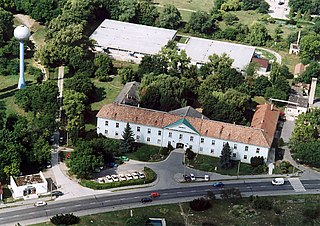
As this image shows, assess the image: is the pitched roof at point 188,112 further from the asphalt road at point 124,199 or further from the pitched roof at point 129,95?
the asphalt road at point 124,199

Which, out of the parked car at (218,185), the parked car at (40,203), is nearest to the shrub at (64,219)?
the parked car at (40,203)

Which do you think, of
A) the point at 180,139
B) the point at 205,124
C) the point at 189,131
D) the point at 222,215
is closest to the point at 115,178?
the point at 180,139

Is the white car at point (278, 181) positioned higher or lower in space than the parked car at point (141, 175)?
higher

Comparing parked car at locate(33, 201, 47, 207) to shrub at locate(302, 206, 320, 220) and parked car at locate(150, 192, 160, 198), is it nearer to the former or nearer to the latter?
parked car at locate(150, 192, 160, 198)

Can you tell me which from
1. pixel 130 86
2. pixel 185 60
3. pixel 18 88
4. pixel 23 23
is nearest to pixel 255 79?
pixel 185 60

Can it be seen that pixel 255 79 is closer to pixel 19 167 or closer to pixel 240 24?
pixel 240 24

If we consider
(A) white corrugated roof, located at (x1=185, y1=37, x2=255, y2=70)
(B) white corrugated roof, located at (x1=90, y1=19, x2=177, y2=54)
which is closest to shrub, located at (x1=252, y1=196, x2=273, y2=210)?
(A) white corrugated roof, located at (x1=185, y1=37, x2=255, y2=70)
